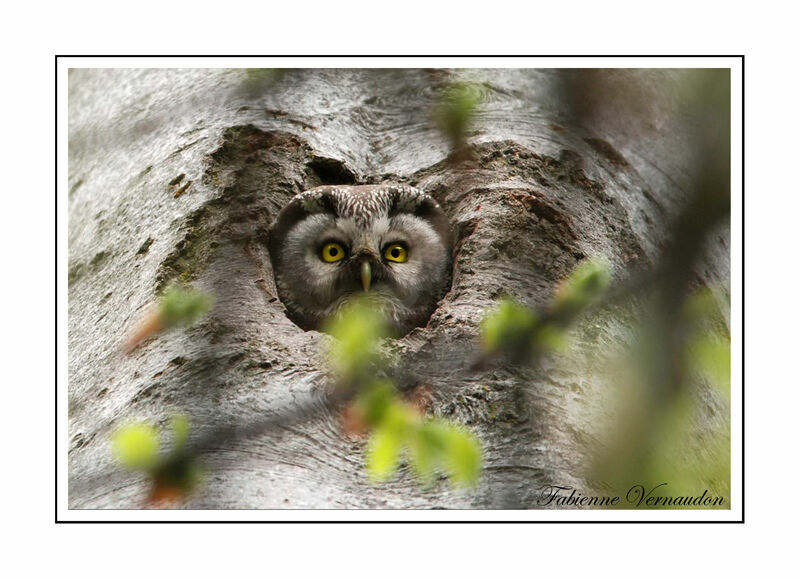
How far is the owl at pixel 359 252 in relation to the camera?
8.64 feet

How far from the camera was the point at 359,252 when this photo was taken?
2703 millimetres

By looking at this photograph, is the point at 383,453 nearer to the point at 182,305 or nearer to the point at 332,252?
the point at 182,305

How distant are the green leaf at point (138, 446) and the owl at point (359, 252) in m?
0.65

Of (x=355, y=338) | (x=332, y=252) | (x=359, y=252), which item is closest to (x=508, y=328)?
(x=355, y=338)

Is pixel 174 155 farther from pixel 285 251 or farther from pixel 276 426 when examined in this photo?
pixel 276 426

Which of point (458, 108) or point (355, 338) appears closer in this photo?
point (355, 338)

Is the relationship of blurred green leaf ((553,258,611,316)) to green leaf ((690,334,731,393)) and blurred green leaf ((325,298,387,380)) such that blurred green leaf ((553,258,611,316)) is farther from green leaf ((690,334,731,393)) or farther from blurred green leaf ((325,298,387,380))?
blurred green leaf ((325,298,387,380))

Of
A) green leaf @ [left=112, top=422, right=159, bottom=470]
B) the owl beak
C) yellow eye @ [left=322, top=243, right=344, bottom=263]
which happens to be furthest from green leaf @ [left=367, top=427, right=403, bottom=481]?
yellow eye @ [left=322, top=243, right=344, bottom=263]

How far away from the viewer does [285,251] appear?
8.64 ft

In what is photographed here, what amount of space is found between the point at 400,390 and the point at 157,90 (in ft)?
4.26

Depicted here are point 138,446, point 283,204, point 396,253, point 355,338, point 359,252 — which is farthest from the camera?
point 396,253

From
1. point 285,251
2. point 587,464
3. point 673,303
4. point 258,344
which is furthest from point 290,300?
point 673,303

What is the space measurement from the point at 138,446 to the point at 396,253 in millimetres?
1130
